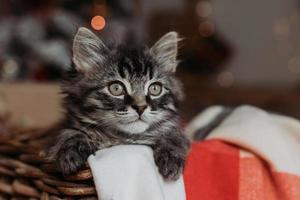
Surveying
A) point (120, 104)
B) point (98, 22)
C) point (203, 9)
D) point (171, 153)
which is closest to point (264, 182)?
point (171, 153)

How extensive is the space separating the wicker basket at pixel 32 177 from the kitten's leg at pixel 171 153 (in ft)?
0.43

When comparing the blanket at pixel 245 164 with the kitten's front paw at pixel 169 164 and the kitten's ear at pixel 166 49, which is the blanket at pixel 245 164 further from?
the kitten's ear at pixel 166 49

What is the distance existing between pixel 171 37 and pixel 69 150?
32 cm

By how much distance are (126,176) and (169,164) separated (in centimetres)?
9

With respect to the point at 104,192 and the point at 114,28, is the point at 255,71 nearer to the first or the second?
the point at 114,28

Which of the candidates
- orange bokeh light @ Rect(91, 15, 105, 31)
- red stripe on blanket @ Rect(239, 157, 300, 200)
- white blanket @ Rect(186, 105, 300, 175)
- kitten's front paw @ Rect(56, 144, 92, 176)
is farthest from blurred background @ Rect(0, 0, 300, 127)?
kitten's front paw @ Rect(56, 144, 92, 176)

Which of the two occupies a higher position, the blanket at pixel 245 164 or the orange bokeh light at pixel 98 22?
the orange bokeh light at pixel 98 22

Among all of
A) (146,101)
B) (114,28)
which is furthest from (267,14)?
(146,101)

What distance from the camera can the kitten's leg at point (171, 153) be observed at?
0.89m

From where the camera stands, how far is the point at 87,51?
100 centimetres

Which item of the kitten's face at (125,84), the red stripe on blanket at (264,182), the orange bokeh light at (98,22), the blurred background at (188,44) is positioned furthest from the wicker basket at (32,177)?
the orange bokeh light at (98,22)

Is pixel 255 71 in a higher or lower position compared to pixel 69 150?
lower

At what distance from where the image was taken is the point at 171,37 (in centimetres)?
104

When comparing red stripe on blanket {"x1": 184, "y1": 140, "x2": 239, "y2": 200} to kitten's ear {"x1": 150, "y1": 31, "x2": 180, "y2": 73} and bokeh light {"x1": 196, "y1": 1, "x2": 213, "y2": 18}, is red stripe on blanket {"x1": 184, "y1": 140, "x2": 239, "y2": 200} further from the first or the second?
bokeh light {"x1": 196, "y1": 1, "x2": 213, "y2": 18}
